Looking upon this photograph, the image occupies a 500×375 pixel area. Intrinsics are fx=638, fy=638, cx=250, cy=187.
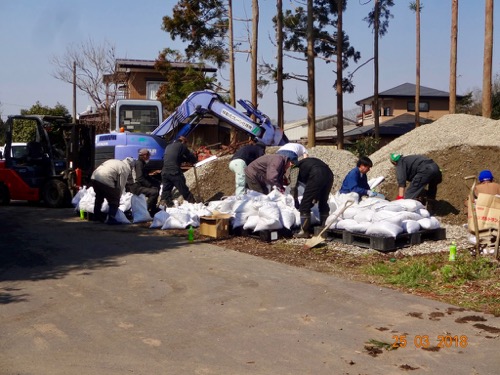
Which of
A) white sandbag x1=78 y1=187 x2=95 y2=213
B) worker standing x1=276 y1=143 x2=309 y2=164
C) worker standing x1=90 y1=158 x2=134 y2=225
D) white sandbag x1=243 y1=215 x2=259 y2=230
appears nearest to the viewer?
white sandbag x1=243 y1=215 x2=259 y2=230

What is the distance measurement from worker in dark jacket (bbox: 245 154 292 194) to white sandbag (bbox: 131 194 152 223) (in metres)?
2.27

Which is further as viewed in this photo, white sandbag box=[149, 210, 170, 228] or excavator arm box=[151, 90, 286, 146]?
excavator arm box=[151, 90, 286, 146]

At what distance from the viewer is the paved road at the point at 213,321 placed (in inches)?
195

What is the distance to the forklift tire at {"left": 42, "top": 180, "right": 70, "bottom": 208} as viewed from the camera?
16.7m

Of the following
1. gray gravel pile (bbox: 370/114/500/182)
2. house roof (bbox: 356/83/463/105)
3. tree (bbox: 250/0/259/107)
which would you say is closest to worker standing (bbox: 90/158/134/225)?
gray gravel pile (bbox: 370/114/500/182)

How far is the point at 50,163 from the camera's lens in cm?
1689

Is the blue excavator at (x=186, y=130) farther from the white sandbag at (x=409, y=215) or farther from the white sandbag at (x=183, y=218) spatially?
the white sandbag at (x=409, y=215)

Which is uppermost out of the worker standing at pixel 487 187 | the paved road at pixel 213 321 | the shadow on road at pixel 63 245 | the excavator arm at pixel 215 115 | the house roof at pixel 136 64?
the house roof at pixel 136 64

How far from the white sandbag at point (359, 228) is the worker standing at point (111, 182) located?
16.9ft

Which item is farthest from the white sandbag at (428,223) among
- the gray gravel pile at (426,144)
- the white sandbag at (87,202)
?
the white sandbag at (87,202)

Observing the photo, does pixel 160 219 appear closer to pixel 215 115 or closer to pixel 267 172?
pixel 267 172

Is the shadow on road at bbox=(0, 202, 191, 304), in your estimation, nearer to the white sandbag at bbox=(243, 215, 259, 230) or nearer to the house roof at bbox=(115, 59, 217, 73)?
the white sandbag at bbox=(243, 215, 259, 230)

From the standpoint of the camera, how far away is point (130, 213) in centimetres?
1378

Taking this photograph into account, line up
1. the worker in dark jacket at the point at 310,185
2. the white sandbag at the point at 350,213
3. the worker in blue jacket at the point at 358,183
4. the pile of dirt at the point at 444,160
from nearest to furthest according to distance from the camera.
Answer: the white sandbag at the point at 350,213 → the worker in dark jacket at the point at 310,185 → the worker in blue jacket at the point at 358,183 → the pile of dirt at the point at 444,160
